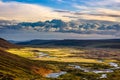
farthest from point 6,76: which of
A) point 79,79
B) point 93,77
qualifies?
point 93,77

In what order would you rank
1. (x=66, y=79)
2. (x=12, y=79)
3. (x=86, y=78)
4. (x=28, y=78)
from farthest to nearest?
(x=86, y=78) → (x=66, y=79) → (x=28, y=78) → (x=12, y=79)

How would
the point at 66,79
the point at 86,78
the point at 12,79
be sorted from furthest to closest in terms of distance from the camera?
the point at 86,78, the point at 66,79, the point at 12,79

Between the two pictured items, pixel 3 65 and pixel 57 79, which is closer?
pixel 57 79

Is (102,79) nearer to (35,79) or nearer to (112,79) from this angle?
(112,79)

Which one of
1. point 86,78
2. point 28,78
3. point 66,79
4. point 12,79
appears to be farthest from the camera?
point 86,78

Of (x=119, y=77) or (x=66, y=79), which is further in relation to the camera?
(x=119, y=77)

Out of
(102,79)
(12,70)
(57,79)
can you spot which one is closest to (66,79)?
(57,79)

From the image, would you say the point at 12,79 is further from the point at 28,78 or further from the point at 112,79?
the point at 112,79

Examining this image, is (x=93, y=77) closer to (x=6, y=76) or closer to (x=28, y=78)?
(x=28, y=78)
